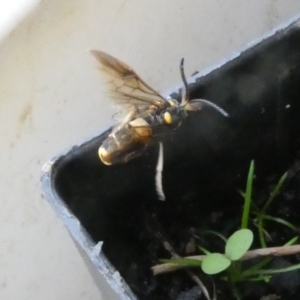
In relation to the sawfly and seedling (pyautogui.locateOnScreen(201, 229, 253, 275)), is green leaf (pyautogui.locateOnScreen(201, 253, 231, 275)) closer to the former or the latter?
seedling (pyautogui.locateOnScreen(201, 229, 253, 275))

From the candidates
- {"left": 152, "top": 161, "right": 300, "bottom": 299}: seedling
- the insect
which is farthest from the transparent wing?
{"left": 152, "top": 161, "right": 300, "bottom": 299}: seedling

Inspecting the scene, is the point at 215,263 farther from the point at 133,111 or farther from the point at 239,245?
the point at 133,111

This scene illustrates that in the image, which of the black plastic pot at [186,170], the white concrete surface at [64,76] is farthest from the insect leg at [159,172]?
the white concrete surface at [64,76]

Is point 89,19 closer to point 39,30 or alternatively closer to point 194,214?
point 39,30

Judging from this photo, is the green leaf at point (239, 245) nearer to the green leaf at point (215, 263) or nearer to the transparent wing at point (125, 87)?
the green leaf at point (215, 263)

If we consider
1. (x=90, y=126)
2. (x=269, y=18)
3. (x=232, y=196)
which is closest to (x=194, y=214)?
(x=232, y=196)

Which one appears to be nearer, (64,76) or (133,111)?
(133,111)

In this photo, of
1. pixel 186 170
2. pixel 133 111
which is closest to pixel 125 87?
pixel 133 111
